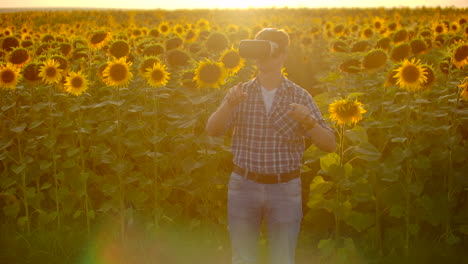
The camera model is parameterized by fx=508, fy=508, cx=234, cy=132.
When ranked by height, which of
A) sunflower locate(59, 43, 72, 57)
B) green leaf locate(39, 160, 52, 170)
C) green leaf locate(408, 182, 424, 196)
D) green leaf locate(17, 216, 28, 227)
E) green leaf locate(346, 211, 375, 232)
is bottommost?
green leaf locate(17, 216, 28, 227)

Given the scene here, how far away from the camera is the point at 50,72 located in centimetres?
589

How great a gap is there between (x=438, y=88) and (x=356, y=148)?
218 centimetres

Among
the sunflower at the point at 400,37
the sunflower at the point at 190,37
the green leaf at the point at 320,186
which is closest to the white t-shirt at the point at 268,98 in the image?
the green leaf at the point at 320,186

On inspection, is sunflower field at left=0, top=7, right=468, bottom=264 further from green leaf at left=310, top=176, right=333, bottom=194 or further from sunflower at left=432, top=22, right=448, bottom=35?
sunflower at left=432, top=22, right=448, bottom=35

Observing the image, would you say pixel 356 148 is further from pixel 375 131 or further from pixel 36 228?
pixel 36 228

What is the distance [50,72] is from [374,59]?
13.2ft

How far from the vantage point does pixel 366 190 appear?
5070 mm

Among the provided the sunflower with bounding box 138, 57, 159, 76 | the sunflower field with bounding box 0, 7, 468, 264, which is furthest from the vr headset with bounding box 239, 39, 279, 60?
the sunflower with bounding box 138, 57, 159, 76

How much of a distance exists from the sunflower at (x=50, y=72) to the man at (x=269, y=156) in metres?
2.83

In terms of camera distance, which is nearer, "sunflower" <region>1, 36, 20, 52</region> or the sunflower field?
the sunflower field

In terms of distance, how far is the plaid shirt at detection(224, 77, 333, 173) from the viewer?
3.76 metres

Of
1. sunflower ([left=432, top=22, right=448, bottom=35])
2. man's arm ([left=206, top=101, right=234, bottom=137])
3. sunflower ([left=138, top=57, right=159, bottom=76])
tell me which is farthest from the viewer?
sunflower ([left=432, top=22, right=448, bottom=35])

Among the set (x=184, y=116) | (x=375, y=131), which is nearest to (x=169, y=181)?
(x=184, y=116)

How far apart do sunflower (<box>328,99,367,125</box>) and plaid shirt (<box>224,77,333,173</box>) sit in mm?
793
